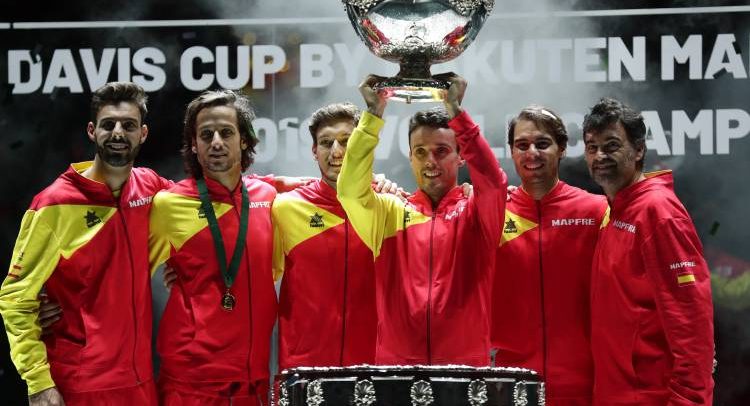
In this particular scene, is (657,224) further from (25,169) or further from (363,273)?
(25,169)

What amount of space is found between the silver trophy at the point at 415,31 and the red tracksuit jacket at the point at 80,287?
1.47 m

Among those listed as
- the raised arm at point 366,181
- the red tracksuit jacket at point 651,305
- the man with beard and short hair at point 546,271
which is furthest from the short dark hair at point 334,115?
the red tracksuit jacket at point 651,305

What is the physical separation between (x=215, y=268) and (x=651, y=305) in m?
1.77

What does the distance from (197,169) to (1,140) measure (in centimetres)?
207

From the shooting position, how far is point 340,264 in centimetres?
445

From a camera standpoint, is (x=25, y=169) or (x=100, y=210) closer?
(x=100, y=210)

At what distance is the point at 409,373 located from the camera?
2.76 m

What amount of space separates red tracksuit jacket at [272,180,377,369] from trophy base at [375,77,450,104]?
992 millimetres

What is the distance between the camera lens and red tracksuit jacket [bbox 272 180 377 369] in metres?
4.39

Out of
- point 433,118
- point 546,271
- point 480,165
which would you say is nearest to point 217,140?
point 433,118

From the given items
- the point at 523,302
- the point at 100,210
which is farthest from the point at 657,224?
the point at 100,210

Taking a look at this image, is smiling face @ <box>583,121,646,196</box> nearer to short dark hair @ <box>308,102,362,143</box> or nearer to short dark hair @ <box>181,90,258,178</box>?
short dark hair @ <box>308,102,362,143</box>

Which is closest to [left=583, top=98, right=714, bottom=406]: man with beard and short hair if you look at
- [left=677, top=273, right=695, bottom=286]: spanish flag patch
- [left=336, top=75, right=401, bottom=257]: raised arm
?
[left=677, top=273, right=695, bottom=286]: spanish flag patch

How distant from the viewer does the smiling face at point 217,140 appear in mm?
4398
